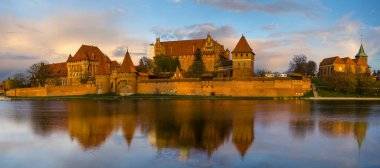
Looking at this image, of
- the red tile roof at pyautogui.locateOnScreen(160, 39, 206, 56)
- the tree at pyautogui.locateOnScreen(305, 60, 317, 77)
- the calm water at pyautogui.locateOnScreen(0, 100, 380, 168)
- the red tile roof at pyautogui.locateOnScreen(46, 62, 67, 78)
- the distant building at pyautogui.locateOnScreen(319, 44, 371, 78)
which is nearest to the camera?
the calm water at pyautogui.locateOnScreen(0, 100, 380, 168)

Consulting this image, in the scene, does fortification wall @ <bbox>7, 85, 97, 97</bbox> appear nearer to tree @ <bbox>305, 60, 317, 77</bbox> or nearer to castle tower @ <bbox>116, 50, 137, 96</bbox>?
castle tower @ <bbox>116, 50, 137, 96</bbox>

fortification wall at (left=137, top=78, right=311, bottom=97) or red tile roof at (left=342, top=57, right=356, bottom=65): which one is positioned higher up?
red tile roof at (left=342, top=57, right=356, bottom=65)

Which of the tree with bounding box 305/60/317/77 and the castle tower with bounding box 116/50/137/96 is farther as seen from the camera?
the tree with bounding box 305/60/317/77

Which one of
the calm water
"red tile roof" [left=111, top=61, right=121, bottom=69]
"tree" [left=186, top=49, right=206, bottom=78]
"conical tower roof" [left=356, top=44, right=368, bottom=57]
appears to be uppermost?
"conical tower roof" [left=356, top=44, right=368, bottom=57]

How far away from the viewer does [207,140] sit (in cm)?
1234

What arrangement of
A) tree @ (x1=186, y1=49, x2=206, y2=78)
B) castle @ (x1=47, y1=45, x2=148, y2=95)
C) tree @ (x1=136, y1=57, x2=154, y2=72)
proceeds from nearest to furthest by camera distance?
1. castle @ (x1=47, y1=45, x2=148, y2=95)
2. tree @ (x1=186, y1=49, x2=206, y2=78)
3. tree @ (x1=136, y1=57, x2=154, y2=72)

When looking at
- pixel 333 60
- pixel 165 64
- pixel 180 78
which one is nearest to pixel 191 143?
pixel 180 78

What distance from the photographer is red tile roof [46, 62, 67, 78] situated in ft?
214

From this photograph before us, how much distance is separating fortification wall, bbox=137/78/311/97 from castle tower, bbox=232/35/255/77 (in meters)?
4.95

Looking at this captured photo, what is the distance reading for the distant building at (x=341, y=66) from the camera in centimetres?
6100

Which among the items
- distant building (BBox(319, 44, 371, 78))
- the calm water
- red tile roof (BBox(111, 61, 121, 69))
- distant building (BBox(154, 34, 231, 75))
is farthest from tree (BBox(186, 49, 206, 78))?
the calm water

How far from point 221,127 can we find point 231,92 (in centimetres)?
2792

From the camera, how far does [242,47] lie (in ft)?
157

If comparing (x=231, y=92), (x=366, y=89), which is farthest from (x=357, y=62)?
(x=231, y=92)
